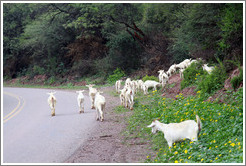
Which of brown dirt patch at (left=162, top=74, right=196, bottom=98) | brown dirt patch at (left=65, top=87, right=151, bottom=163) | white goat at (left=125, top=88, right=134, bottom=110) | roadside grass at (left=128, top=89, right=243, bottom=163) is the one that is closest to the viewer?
roadside grass at (left=128, top=89, right=243, bottom=163)

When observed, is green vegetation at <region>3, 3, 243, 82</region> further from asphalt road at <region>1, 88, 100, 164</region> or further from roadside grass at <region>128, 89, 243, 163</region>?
asphalt road at <region>1, 88, 100, 164</region>

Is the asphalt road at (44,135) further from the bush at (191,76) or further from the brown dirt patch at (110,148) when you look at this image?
the bush at (191,76)

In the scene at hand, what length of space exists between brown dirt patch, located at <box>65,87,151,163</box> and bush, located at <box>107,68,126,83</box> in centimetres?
2066

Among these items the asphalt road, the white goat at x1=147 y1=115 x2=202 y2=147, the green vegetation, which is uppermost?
the green vegetation

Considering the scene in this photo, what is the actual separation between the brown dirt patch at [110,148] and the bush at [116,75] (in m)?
20.7

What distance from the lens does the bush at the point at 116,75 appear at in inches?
1243

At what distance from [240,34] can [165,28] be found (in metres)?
16.8

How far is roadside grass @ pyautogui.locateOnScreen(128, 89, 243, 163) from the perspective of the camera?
644cm

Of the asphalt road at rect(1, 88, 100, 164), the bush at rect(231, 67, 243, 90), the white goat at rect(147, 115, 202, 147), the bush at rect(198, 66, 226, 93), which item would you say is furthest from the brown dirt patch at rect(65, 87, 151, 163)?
the bush at rect(231, 67, 243, 90)

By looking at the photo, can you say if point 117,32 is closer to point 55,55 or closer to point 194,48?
point 55,55

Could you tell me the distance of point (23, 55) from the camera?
151 feet

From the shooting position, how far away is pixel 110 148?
8359 millimetres

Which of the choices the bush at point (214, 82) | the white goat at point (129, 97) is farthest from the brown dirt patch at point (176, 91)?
the white goat at point (129, 97)

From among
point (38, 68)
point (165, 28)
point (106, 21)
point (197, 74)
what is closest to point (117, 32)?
point (106, 21)
